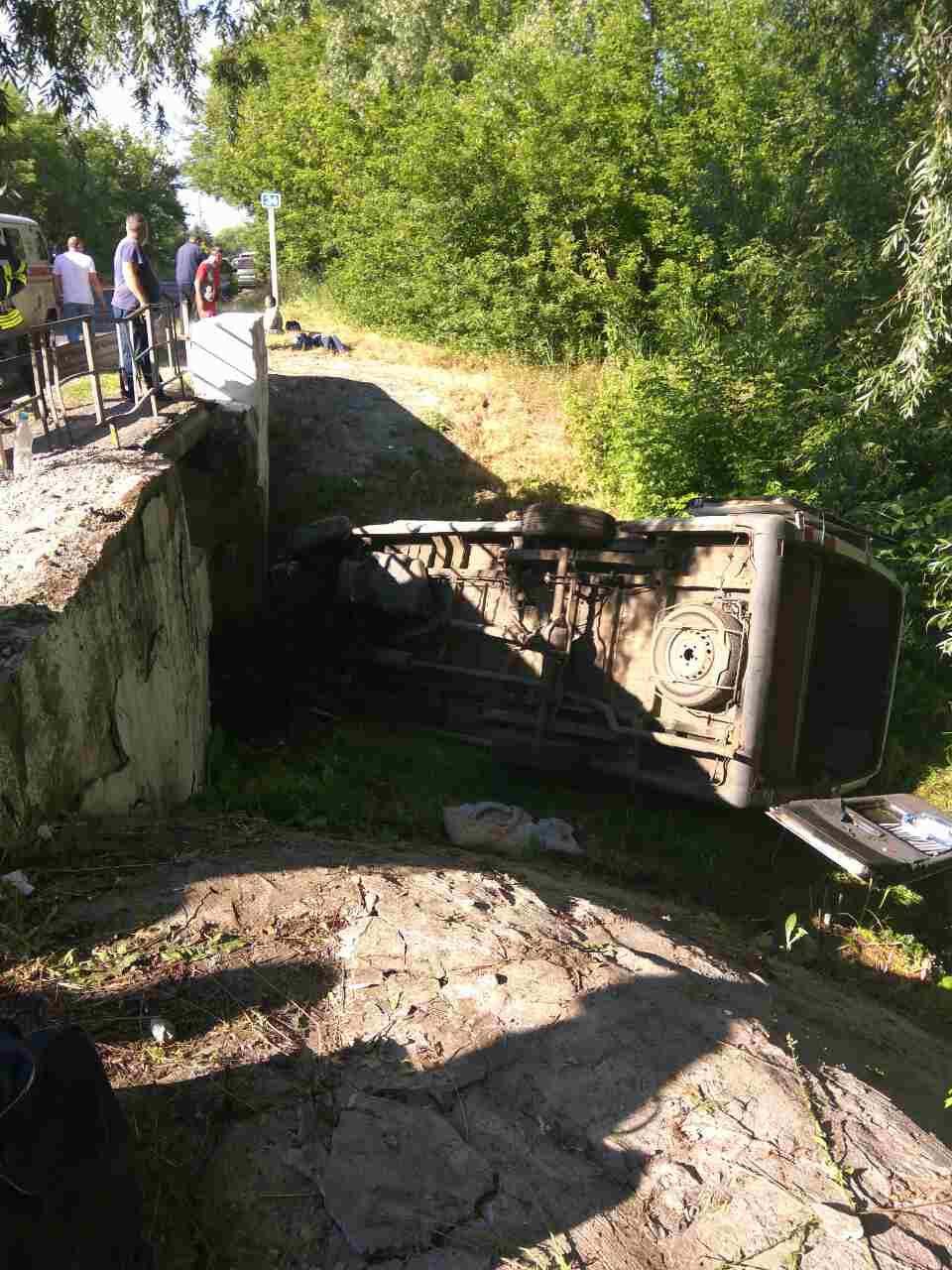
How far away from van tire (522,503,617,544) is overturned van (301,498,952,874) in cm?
2

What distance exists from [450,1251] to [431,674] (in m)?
6.71

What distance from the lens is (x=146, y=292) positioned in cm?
872

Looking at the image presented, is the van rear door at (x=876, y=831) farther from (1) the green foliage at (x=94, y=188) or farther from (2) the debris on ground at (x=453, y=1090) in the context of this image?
(1) the green foliage at (x=94, y=188)

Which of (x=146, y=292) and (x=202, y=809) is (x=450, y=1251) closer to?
(x=202, y=809)

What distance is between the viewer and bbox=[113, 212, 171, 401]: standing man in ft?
27.9

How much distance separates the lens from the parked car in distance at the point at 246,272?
26656 millimetres

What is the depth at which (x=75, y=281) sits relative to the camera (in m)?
12.2

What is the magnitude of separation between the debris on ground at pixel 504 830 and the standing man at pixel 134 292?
15.5 feet

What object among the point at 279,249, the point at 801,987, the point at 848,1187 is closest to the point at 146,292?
the point at 801,987

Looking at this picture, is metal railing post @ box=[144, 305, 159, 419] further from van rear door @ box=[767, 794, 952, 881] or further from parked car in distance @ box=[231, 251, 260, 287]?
parked car in distance @ box=[231, 251, 260, 287]

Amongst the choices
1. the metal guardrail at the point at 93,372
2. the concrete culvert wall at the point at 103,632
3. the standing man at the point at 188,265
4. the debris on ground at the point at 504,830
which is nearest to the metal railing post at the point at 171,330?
the metal guardrail at the point at 93,372

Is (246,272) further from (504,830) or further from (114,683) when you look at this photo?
(114,683)

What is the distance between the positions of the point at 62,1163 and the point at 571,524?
6391 mm

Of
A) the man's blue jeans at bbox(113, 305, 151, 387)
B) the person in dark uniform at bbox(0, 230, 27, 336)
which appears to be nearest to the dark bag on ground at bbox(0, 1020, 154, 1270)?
the man's blue jeans at bbox(113, 305, 151, 387)
